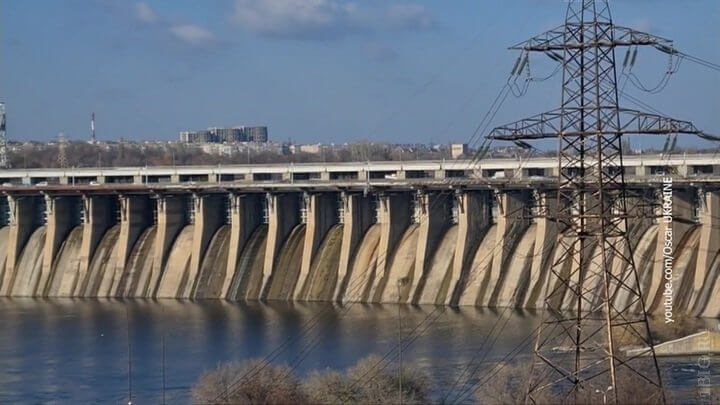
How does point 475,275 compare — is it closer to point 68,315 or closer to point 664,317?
point 664,317

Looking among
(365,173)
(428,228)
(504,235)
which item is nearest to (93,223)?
(365,173)

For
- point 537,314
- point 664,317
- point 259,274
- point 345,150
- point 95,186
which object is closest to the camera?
point 664,317

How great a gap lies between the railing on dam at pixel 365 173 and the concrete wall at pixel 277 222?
0.45 metres

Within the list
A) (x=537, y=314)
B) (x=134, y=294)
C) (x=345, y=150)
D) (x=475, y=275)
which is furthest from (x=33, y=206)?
(x=345, y=150)

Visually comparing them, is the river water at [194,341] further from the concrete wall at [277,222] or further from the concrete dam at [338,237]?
the concrete wall at [277,222]

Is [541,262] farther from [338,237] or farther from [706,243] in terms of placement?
[338,237]

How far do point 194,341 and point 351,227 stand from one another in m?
7.97

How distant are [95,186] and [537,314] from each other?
15.3m

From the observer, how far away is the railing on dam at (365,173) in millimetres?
35719

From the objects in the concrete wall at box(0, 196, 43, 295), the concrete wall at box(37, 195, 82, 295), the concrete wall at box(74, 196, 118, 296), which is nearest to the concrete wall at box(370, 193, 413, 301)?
the concrete wall at box(74, 196, 118, 296)

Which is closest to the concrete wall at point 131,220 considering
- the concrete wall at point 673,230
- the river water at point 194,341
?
the river water at point 194,341

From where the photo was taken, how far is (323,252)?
38.0 metres

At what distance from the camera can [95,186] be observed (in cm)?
4272

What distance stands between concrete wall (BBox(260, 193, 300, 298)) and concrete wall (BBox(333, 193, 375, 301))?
1492mm
